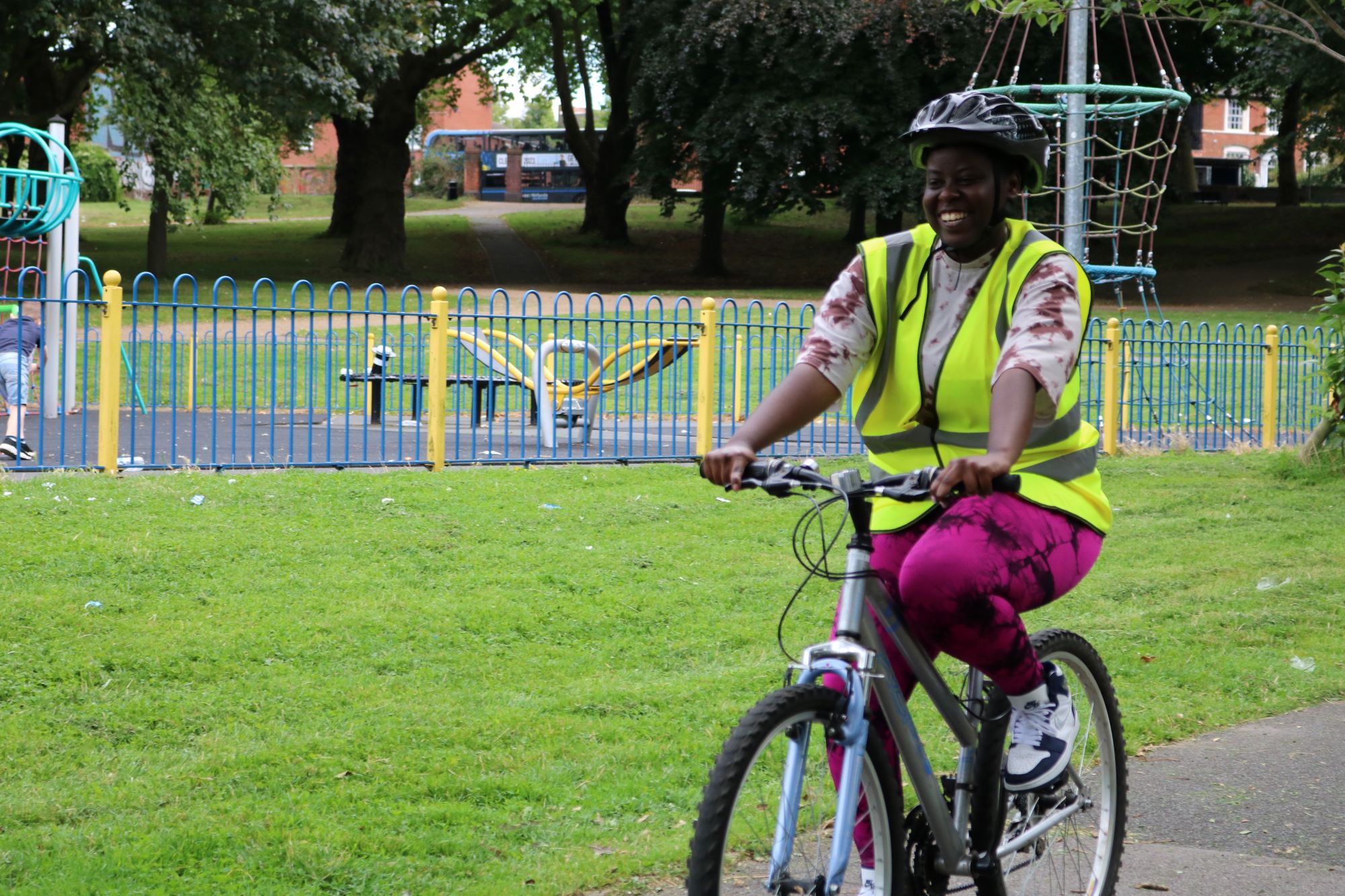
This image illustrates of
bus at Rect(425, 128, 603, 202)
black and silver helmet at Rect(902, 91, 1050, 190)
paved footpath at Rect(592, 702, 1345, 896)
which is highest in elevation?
bus at Rect(425, 128, 603, 202)

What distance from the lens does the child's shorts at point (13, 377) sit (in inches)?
430

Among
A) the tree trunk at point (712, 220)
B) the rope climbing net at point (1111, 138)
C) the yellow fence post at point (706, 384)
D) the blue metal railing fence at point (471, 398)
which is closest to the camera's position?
the blue metal railing fence at point (471, 398)

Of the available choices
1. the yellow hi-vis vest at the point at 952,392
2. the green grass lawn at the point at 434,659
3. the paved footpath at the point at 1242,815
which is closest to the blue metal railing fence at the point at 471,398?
the green grass lawn at the point at 434,659

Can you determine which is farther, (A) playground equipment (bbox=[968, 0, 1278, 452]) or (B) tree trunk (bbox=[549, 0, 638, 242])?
(B) tree trunk (bbox=[549, 0, 638, 242])

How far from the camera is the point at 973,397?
2959 mm

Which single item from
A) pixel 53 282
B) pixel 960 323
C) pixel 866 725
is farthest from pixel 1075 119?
pixel 866 725

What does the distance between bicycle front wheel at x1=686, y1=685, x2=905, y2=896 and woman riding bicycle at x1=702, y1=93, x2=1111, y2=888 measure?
13cm

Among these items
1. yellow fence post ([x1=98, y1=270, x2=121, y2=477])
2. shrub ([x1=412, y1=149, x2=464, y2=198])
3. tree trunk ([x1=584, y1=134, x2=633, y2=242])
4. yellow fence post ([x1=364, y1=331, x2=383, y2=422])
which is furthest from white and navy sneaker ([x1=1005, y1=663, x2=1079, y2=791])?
shrub ([x1=412, y1=149, x2=464, y2=198])

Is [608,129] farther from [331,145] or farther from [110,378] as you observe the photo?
[331,145]

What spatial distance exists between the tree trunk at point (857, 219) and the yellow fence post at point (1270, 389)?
18.6m

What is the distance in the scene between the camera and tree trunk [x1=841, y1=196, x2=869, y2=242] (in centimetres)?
3419

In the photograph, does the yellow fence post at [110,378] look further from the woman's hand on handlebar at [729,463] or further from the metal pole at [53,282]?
the woman's hand on handlebar at [729,463]

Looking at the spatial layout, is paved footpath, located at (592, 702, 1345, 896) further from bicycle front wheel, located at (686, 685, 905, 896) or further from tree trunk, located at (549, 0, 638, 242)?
tree trunk, located at (549, 0, 638, 242)

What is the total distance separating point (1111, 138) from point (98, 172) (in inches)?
1296
